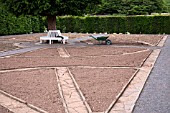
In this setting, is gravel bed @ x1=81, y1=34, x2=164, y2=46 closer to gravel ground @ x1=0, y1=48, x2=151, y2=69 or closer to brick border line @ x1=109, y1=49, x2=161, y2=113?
gravel ground @ x1=0, y1=48, x2=151, y2=69

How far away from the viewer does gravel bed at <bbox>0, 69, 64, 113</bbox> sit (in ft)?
19.6

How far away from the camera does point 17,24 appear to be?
1120 inches

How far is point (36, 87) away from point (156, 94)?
9.72ft

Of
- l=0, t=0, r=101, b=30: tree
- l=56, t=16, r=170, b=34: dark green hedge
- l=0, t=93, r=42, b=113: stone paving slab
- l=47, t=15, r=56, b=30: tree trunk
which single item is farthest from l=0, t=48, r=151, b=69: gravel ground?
l=56, t=16, r=170, b=34: dark green hedge

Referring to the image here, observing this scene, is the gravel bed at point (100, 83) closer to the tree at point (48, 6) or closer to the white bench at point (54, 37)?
the tree at point (48, 6)

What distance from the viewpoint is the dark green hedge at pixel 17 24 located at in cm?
2686

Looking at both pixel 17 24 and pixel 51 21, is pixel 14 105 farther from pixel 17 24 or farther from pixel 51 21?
pixel 17 24

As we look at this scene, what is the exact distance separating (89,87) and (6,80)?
255 centimetres

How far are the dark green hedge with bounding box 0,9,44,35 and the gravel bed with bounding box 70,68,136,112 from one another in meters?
19.0

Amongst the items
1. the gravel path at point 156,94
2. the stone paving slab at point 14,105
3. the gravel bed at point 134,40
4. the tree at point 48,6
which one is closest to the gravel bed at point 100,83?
the gravel path at point 156,94

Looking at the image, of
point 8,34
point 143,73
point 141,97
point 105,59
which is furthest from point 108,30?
point 141,97

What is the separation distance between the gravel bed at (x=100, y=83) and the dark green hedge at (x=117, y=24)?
63.9 ft

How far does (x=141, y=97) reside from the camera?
250 inches

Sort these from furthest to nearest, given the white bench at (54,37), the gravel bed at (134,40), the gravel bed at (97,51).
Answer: the gravel bed at (134,40), the white bench at (54,37), the gravel bed at (97,51)
